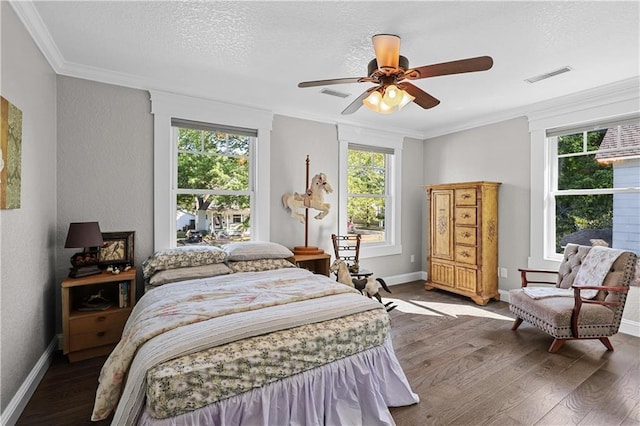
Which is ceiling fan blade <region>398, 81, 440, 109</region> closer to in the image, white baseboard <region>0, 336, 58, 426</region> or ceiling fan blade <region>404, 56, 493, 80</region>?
Answer: ceiling fan blade <region>404, 56, 493, 80</region>

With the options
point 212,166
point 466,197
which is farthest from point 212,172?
point 466,197

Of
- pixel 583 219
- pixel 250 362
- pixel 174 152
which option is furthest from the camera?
pixel 583 219

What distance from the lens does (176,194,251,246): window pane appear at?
3.67 metres

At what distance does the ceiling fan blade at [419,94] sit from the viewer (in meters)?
2.31

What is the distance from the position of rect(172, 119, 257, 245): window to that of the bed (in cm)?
137

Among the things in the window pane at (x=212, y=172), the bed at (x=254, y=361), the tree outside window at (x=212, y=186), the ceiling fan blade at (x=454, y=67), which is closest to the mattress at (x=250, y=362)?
the bed at (x=254, y=361)

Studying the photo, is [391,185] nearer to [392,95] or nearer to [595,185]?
[595,185]

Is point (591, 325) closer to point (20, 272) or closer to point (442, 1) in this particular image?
point (442, 1)

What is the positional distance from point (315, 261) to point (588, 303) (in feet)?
9.32

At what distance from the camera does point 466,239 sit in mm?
4426

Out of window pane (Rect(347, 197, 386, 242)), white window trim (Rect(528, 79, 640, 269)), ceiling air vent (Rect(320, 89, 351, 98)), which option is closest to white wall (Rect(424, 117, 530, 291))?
white window trim (Rect(528, 79, 640, 269))

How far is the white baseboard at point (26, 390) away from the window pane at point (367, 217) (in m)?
3.68

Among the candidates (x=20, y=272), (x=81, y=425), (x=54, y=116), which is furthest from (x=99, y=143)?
(x=81, y=425)

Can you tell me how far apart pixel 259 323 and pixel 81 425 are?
1.28m
